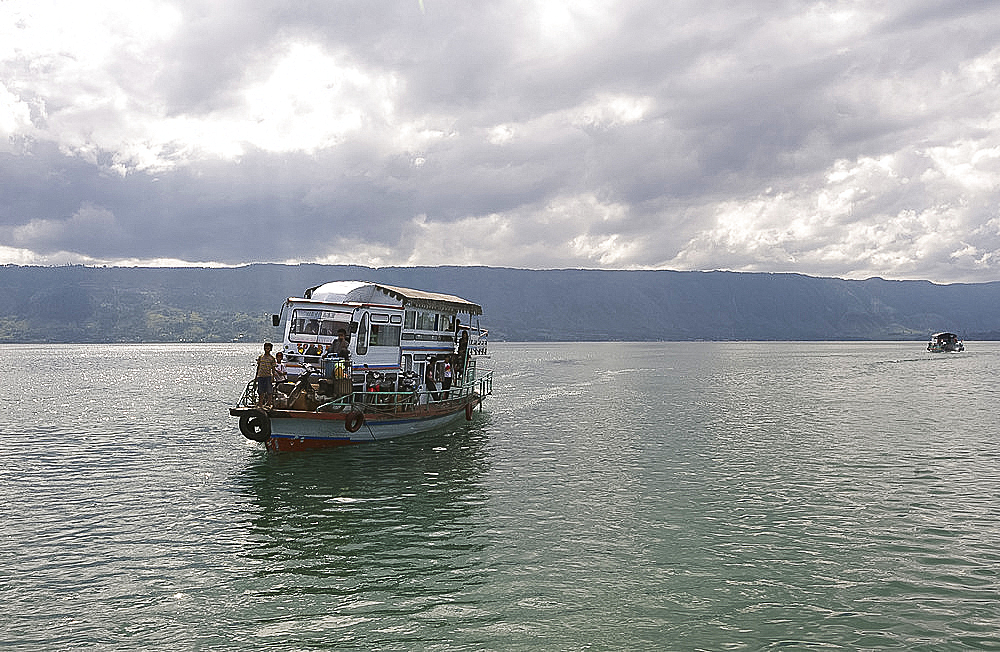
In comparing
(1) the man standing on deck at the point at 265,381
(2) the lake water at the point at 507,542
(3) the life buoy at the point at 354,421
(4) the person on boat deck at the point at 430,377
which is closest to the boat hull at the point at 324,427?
(3) the life buoy at the point at 354,421

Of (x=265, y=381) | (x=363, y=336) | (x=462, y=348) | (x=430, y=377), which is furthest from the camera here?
(x=462, y=348)

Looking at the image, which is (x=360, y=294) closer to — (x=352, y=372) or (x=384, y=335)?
(x=384, y=335)

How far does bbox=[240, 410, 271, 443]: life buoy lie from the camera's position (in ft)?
118

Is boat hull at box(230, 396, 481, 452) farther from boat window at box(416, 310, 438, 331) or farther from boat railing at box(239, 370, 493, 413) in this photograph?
boat window at box(416, 310, 438, 331)

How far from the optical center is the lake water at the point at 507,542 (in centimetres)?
1614

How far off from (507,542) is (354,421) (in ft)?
58.1

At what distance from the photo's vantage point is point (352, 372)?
41.3 metres

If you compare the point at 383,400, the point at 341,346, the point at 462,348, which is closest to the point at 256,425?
the point at 341,346

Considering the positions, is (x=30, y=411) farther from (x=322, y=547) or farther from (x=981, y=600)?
(x=981, y=600)

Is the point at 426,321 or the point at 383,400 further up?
the point at 426,321

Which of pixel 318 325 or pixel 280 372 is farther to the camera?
pixel 318 325

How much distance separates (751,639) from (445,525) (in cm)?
1191

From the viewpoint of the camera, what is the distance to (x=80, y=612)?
17.0m

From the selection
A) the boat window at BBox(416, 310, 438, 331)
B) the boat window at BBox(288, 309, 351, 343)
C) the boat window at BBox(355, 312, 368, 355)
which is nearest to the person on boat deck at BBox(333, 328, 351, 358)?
the boat window at BBox(288, 309, 351, 343)
